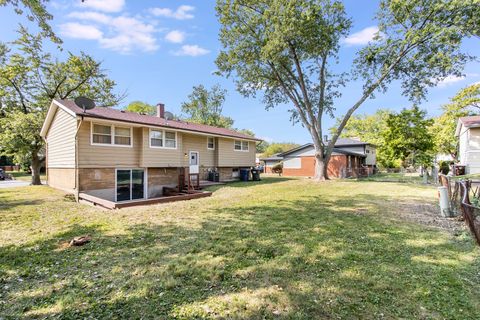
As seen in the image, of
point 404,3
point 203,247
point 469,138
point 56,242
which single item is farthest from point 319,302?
point 469,138

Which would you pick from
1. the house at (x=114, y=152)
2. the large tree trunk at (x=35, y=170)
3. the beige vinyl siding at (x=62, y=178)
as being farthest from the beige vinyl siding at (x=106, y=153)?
the large tree trunk at (x=35, y=170)

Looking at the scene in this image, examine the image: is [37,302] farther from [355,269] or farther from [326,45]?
[326,45]

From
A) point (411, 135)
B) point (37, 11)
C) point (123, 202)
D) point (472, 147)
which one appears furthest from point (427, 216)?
point (411, 135)

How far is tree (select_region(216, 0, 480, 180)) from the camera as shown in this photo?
1482cm

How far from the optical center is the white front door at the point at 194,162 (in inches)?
626

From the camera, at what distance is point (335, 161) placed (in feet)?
84.6

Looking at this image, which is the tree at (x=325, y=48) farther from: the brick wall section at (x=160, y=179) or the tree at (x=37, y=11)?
the tree at (x=37, y=11)

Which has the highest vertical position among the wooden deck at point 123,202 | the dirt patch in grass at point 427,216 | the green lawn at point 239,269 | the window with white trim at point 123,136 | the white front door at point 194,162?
the window with white trim at point 123,136

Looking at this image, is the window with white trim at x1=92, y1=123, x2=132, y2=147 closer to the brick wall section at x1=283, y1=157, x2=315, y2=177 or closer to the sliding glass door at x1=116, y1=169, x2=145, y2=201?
the sliding glass door at x1=116, y1=169, x2=145, y2=201

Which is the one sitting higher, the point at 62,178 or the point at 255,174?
the point at 62,178

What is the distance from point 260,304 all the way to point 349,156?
26.0m

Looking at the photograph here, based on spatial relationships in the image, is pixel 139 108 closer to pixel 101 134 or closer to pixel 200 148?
pixel 200 148

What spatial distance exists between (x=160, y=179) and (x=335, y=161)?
753 inches

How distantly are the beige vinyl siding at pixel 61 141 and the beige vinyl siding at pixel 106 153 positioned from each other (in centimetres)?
75
